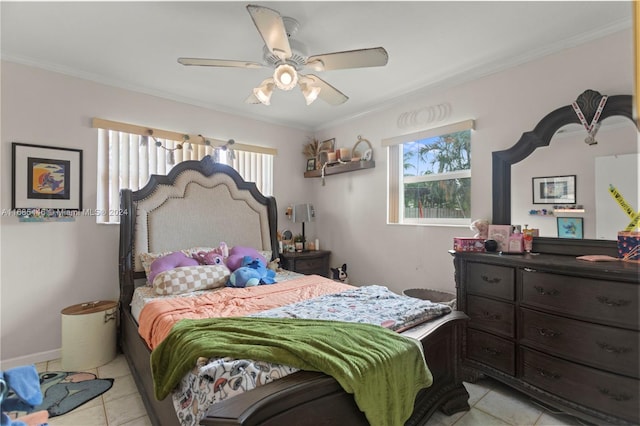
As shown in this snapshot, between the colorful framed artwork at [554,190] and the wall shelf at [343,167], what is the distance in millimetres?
1637

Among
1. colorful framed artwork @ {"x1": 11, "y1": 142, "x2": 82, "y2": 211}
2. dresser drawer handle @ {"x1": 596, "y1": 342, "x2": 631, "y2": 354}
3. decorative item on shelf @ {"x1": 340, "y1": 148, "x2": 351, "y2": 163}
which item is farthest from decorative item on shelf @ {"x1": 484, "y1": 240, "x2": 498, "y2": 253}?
colorful framed artwork @ {"x1": 11, "y1": 142, "x2": 82, "y2": 211}

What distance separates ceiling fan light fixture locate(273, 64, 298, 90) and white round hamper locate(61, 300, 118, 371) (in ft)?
7.88

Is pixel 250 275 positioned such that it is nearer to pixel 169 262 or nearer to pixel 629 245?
pixel 169 262

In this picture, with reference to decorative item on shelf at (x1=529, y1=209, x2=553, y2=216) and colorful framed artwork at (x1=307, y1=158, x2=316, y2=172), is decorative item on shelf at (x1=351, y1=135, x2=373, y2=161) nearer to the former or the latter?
colorful framed artwork at (x1=307, y1=158, x2=316, y2=172)

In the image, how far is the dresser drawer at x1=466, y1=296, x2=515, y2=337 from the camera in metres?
2.10

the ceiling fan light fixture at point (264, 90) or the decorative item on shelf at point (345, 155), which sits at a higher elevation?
the ceiling fan light fixture at point (264, 90)

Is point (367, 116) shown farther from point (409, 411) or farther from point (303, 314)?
point (409, 411)

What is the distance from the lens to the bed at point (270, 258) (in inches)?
42.8

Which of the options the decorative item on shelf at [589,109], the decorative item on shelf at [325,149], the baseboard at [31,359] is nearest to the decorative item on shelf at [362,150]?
the decorative item on shelf at [325,149]

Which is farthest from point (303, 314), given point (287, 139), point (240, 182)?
point (287, 139)

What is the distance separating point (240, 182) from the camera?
358 cm

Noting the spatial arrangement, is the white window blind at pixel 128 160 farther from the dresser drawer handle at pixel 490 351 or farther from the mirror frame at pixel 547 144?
the dresser drawer handle at pixel 490 351

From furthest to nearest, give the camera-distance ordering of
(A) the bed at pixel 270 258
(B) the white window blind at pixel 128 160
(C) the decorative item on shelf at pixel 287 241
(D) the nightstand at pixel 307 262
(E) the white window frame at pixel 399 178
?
(C) the decorative item on shelf at pixel 287 241
(D) the nightstand at pixel 307 262
(E) the white window frame at pixel 399 178
(B) the white window blind at pixel 128 160
(A) the bed at pixel 270 258

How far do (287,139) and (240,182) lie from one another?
1036 mm
